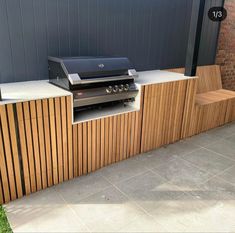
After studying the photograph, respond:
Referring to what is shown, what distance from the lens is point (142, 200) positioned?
235 cm

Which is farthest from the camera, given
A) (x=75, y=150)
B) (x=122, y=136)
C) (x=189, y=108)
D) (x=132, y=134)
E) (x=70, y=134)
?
(x=189, y=108)

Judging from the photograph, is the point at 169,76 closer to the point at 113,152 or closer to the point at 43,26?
the point at 113,152

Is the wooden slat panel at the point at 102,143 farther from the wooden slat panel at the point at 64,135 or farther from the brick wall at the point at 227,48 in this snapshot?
the brick wall at the point at 227,48

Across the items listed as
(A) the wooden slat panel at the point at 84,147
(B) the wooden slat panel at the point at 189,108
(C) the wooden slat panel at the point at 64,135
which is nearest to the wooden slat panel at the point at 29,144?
(C) the wooden slat panel at the point at 64,135

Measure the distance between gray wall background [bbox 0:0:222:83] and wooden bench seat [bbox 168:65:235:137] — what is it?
2.01ft

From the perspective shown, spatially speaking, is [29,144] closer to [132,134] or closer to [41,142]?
[41,142]

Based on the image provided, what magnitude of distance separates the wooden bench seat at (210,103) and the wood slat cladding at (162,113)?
341 millimetres

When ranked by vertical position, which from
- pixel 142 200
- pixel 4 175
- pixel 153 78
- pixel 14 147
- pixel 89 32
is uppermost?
pixel 89 32

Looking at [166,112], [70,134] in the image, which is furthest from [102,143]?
[166,112]

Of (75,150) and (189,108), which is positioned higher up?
(189,108)

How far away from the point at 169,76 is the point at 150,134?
93 centimetres

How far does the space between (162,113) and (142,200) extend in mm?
1331

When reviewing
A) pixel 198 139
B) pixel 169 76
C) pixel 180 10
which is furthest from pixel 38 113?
pixel 180 10

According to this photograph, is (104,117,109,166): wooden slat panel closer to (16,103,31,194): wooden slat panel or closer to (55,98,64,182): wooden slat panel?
(55,98,64,182): wooden slat panel
